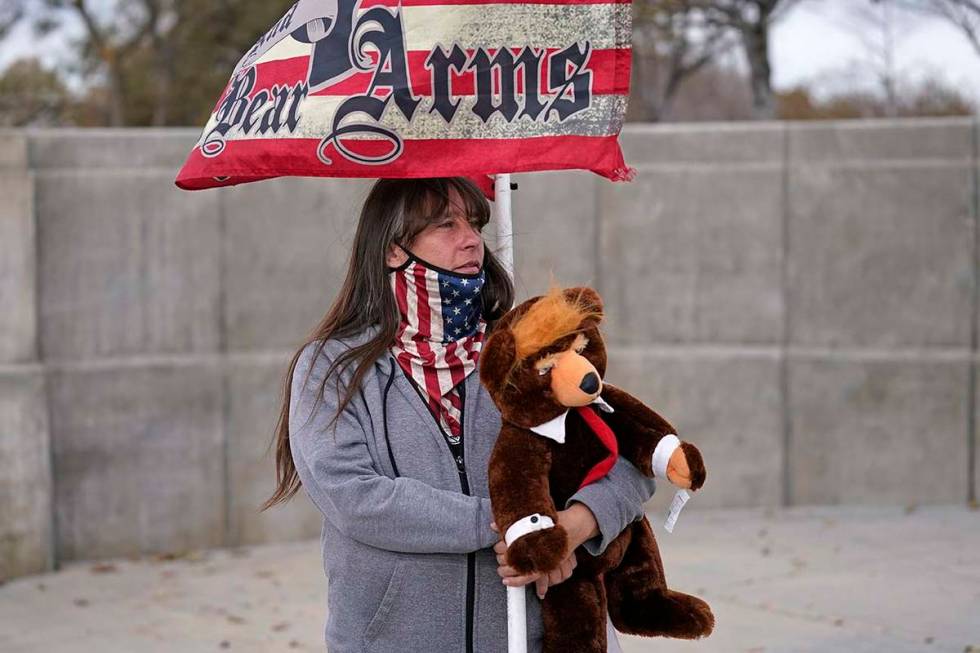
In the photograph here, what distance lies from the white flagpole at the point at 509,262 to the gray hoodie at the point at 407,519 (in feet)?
0.26

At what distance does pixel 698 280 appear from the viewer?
26.6 ft

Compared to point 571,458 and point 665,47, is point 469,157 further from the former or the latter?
point 665,47

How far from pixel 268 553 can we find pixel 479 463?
16.0 ft

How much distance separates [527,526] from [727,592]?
3987 mm

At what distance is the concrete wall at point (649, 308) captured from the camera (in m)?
7.28

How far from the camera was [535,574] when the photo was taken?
8.66 ft

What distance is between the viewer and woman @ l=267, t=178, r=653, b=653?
8.97ft

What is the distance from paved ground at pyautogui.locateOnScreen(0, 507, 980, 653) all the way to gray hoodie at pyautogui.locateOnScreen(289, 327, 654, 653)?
292 cm

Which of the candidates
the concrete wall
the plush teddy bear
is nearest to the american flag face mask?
the plush teddy bear

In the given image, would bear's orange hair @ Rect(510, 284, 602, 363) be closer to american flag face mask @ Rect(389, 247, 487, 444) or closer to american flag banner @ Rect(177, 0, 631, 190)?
american flag face mask @ Rect(389, 247, 487, 444)

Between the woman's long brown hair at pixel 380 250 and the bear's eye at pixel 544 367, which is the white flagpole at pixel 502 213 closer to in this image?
the woman's long brown hair at pixel 380 250

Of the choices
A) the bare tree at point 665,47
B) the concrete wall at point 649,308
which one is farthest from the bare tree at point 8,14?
the concrete wall at point 649,308

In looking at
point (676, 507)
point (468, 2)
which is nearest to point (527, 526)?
point (676, 507)

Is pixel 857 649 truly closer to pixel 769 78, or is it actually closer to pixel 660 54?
pixel 769 78
